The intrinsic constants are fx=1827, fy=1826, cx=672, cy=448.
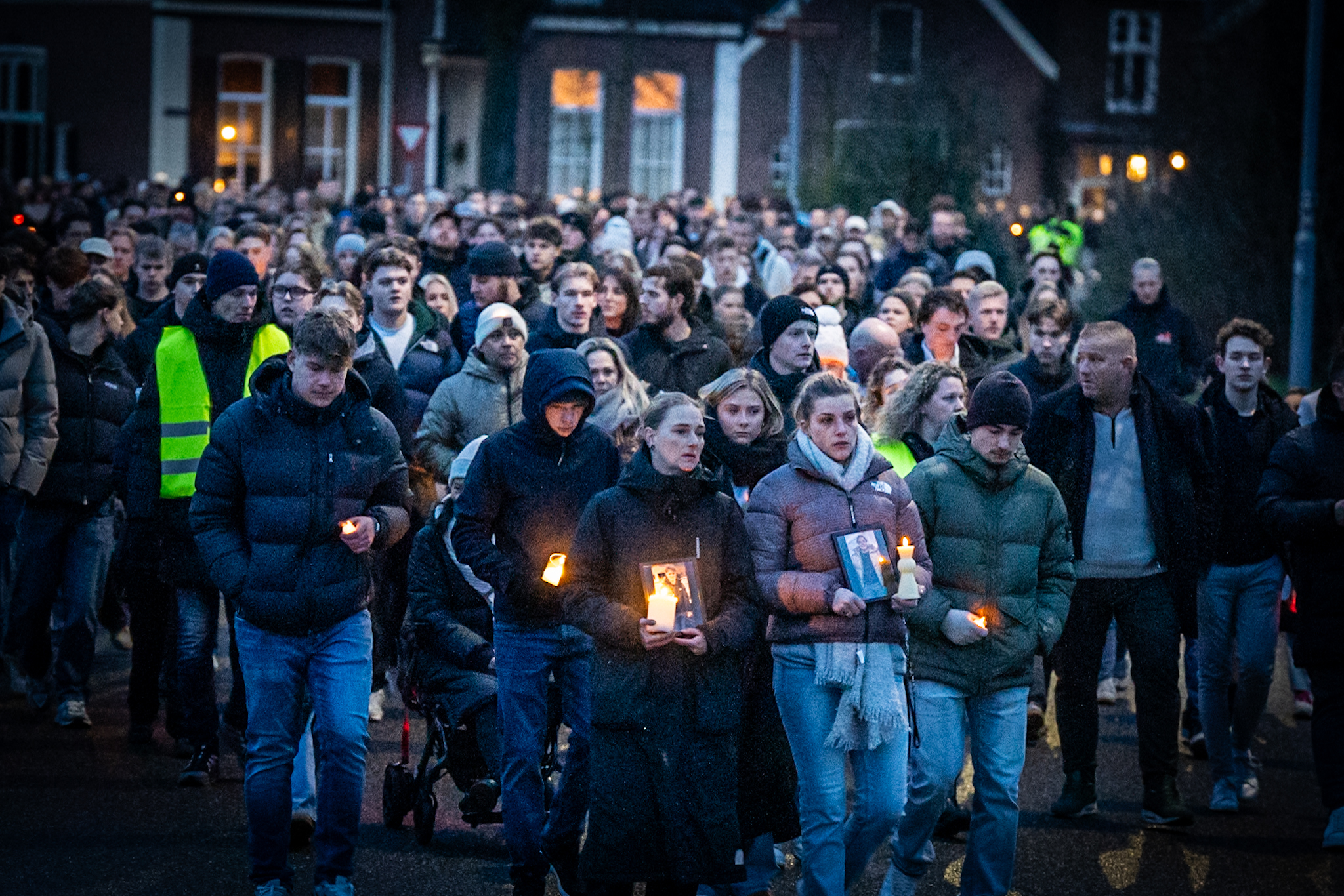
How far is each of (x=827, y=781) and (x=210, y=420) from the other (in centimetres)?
371

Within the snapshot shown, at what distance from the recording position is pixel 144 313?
1243 centimetres

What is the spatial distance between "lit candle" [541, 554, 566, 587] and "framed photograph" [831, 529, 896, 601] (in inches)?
40.4

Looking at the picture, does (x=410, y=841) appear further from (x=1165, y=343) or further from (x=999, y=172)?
(x=999, y=172)

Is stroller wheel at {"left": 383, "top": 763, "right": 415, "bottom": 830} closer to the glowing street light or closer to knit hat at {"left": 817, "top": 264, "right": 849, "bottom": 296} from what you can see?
knit hat at {"left": 817, "top": 264, "right": 849, "bottom": 296}

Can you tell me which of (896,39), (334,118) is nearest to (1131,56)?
(896,39)

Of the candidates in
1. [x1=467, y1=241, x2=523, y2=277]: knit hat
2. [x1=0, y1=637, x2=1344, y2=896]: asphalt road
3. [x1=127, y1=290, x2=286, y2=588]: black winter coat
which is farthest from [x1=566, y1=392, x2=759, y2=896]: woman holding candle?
[x1=467, y1=241, x2=523, y2=277]: knit hat

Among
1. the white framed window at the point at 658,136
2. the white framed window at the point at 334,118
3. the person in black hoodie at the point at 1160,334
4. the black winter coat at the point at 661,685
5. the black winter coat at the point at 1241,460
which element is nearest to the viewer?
the black winter coat at the point at 661,685

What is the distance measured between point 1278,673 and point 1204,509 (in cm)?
393

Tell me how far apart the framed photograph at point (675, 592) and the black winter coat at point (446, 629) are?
1.72m

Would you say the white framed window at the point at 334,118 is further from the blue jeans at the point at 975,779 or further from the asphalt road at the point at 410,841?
the blue jeans at the point at 975,779

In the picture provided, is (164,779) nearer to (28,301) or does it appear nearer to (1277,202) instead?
(28,301)

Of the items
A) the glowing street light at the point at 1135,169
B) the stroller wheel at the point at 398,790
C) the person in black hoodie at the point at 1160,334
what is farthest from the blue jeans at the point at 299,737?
the glowing street light at the point at 1135,169

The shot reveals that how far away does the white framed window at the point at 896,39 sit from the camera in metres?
49.8

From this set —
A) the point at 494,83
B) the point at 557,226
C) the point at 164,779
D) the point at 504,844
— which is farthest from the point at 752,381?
the point at 494,83
